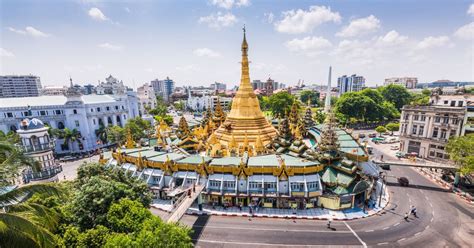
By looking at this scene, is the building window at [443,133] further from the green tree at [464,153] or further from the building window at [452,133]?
the green tree at [464,153]

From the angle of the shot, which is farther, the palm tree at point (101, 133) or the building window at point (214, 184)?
the palm tree at point (101, 133)

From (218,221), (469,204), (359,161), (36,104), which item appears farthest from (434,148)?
(36,104)

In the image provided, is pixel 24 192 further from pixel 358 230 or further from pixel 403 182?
pixel 403 182

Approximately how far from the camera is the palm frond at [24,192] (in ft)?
33.6

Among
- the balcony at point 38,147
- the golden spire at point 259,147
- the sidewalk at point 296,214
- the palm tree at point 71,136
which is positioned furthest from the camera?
the palm tree at point 71,136

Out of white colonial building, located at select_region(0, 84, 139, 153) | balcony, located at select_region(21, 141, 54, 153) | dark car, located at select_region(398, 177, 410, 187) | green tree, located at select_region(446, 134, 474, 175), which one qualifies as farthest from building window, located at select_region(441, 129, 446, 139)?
white colonial building, located at select_region(0, 84, 139, 153)

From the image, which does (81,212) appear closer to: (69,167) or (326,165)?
(326,165)

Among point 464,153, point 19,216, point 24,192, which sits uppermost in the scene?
point 24,192

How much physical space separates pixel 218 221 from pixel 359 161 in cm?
2399

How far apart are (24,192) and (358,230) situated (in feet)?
97.5

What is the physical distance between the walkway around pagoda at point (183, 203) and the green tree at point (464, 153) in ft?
124

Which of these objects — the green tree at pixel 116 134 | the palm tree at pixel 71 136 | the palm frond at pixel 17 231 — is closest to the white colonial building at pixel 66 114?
the palm tree at pixel 71 136

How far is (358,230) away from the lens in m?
24.6

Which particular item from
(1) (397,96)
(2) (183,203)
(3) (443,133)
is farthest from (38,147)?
(1) (397,96)
